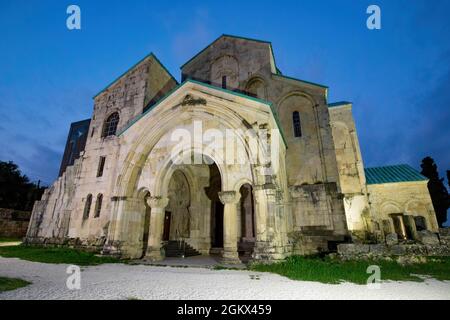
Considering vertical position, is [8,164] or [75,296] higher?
[8,164]

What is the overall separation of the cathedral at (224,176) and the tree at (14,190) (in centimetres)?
2118

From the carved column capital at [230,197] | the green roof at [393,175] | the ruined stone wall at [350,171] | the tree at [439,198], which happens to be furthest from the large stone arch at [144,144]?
the tree at [439,198]

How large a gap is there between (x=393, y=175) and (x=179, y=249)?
17.6m

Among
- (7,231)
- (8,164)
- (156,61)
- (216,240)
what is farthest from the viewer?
(8,164)

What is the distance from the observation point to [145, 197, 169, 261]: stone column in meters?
9.22

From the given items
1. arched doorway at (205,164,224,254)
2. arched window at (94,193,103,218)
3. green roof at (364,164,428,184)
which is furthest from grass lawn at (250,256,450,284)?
green roof at (364,164,428,184)

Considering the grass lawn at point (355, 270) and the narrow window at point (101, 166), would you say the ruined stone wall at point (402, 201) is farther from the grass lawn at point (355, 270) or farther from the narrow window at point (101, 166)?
the narrow window at point (101, 166)

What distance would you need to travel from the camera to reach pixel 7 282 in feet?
14.3

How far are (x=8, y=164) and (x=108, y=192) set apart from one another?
1200 inches

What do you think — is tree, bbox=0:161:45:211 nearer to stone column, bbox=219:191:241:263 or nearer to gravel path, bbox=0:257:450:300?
gravel path, bbox=0:257:450:300

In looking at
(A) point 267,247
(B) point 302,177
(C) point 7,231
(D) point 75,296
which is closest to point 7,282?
(D) point 75,296

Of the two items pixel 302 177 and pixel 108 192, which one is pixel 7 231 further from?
pixel 302 177

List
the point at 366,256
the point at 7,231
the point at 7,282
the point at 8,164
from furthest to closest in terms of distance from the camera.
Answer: the point at 8,164, the point at 7,231, the point at 366,256, the point at 7,282

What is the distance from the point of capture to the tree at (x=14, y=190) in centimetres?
2858
